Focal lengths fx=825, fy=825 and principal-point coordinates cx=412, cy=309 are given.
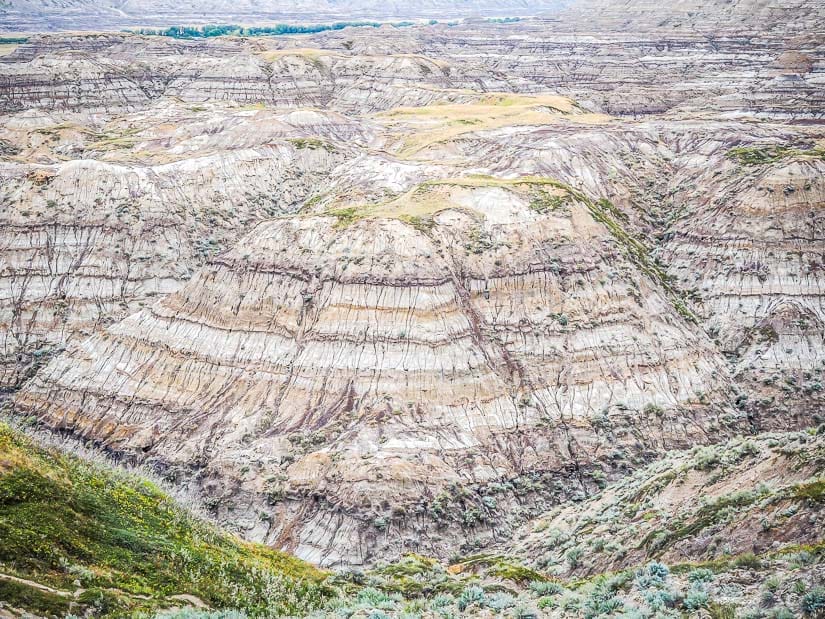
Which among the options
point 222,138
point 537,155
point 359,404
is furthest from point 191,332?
point 222,138

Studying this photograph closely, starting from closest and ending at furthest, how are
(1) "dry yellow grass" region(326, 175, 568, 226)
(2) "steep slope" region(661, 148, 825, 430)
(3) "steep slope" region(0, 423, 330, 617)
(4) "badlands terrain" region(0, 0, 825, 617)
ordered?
(3) "steep slope" region(0, 423, 330, 617), (4) "badlands terrain" region(0, 0, 825, 617), (2) "steep slope" region(661, 148, 825, 430), (1) "dry yellow grass" region(326, 175, 568, 226)

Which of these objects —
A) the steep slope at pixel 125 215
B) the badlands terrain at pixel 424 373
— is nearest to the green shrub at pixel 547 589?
the badlands terrain at pixel 424 373

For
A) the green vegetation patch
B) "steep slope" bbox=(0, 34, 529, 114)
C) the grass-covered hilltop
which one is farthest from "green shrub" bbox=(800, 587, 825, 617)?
"steep slope" bbox=(0, 34, 529, 114)

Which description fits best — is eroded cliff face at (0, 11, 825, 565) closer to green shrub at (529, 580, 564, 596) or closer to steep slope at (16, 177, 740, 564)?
steep slope at (16, 177, 740, 564)

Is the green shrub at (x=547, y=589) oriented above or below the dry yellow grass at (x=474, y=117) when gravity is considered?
below

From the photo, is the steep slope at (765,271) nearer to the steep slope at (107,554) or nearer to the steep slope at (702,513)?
the steep slope at (702,513)

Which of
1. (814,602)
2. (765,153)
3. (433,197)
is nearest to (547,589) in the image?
(814,602)
